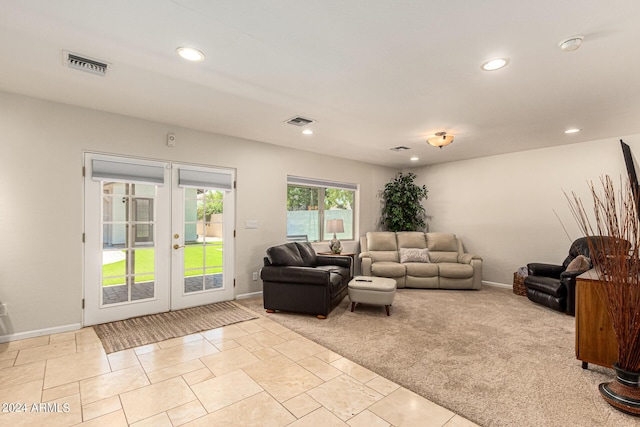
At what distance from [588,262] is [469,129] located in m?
2.35

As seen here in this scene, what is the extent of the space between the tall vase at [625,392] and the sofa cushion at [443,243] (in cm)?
383

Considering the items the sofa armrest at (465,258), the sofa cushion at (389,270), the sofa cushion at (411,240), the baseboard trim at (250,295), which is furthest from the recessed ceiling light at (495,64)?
the baseboard trim at (250,295)

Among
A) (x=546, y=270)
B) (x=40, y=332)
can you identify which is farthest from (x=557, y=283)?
(x=40, y=332)

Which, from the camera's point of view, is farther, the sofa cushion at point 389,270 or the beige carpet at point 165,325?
the sofa cushion at point 389,270

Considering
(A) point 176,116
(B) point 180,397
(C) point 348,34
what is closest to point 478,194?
(C) point 348,34

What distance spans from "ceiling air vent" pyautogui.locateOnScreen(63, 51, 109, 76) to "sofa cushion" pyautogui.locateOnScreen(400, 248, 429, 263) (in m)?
5.12

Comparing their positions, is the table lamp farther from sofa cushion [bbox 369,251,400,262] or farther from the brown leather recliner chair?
the brown leather recliner chair

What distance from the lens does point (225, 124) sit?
12.9 feet

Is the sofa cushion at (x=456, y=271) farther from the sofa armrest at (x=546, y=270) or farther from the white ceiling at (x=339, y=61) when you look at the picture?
the white ceiling at (x=339, y=61)

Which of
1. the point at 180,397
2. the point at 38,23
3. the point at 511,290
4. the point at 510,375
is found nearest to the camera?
the point at 38,23

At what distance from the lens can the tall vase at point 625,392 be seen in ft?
6.34

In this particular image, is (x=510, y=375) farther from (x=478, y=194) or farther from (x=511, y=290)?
(x=478, y=194)

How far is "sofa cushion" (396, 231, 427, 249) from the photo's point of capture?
19.7 ft

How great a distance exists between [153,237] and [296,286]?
1974mm
